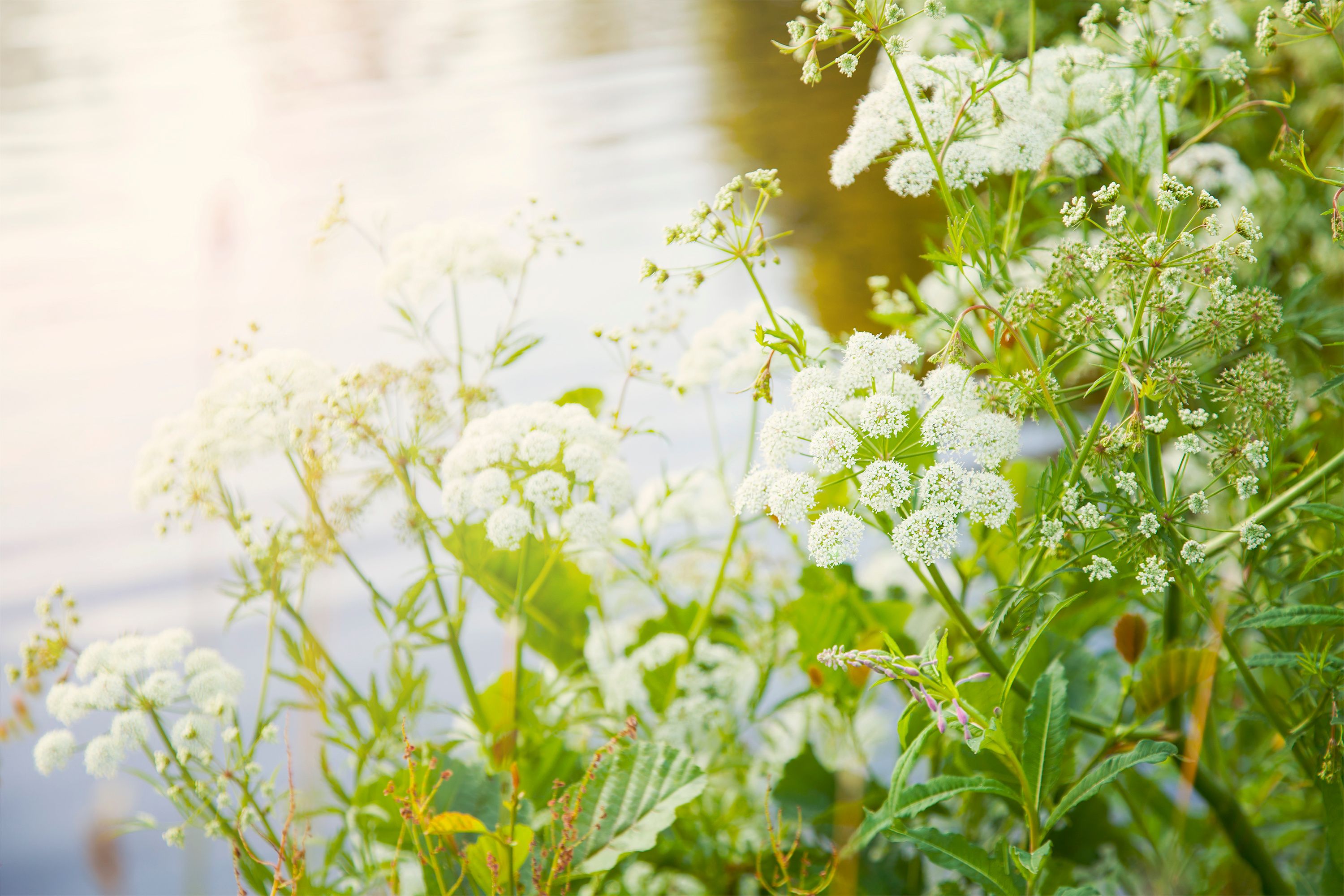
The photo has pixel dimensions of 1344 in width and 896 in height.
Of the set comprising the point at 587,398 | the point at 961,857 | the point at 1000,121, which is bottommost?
the point at 961,857

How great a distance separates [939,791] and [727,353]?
75 cm

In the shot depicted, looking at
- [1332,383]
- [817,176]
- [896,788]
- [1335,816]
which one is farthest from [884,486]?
[817,176]

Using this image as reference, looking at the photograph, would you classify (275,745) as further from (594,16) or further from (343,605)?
(594,16)

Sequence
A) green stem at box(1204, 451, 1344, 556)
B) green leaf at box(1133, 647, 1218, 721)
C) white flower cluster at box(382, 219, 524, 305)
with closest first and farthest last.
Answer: green stem at box(1204, 451, 1344, 556) → green leaf at box(1133, 647, 1218, 721) → white flower cluster at box(382, 219, 524, 305)

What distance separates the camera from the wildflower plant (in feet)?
2.75

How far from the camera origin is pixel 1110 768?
850mm

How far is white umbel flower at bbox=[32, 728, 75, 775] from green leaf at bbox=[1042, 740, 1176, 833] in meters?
1.14

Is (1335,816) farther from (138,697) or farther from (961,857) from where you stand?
(138,697)

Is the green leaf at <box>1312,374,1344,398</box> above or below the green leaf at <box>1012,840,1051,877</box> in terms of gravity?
above

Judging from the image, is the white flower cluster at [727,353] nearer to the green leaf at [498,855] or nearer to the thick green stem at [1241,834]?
the green leaf at [498,855]

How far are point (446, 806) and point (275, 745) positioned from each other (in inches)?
47.4

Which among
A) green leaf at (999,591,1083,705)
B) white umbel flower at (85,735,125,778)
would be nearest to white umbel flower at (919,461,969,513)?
green leaf at (999,591,1083,705)

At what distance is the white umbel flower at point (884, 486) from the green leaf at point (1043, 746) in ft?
1.01

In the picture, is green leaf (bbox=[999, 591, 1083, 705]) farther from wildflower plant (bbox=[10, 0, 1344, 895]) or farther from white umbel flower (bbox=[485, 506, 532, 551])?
white umbel flower (bbox=[485, 506, 532, 551])
